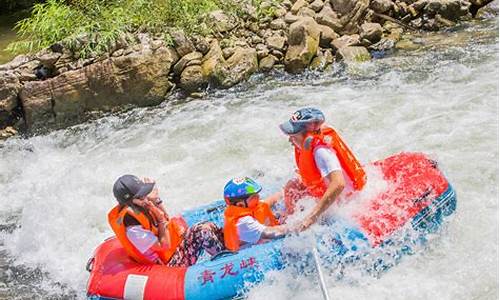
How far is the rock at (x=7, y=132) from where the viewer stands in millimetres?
9031

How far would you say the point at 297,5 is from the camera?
34.9 ft

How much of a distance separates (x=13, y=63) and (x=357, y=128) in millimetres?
5370

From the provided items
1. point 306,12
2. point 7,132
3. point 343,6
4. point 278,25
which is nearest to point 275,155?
point 278,25

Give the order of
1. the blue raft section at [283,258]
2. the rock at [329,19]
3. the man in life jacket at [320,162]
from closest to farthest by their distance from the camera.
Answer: the blue raft section at [283,258] → the man in life jacket at [320,162] → the rock at [329,19]

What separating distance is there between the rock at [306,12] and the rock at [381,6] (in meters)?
1.10

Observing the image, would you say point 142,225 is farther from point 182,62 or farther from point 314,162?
point 182,62

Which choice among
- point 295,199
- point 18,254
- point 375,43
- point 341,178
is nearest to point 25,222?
point 18,254

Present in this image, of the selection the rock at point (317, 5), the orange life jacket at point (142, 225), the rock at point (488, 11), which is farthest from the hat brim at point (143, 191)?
the rock at point (488, 11)

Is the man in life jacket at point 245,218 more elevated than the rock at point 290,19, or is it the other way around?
the man in life jacket at point 245,218

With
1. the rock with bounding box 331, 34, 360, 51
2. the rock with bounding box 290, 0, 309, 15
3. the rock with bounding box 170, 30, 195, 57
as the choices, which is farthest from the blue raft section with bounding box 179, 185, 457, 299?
the rock with bounding box 290, 0, 309, 15

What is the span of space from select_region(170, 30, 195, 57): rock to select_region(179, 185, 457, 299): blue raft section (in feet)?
17.8

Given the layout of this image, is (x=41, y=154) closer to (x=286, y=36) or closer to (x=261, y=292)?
(x=286, y=36)

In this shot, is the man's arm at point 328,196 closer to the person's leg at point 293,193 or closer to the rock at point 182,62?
the person's leg at point 293,193

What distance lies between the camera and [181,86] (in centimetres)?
929
